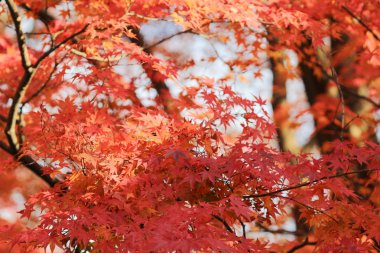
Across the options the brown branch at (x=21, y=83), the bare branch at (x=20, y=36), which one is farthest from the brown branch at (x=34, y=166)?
the bare branch at (x=20, y=36)

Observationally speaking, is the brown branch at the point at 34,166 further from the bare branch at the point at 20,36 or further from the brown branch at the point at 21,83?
the bare branch at the point at 20,36

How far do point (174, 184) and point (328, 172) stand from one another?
3.31 feet

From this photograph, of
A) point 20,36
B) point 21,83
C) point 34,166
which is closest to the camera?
point 20,36

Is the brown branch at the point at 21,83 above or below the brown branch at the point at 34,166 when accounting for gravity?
above

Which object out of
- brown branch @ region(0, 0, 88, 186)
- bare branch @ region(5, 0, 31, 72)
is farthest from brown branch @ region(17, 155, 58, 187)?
bare branch @ region(5, 0, 31, 72)

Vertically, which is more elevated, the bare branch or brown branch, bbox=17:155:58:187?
the bare branch

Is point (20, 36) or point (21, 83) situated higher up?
point (20, 36)

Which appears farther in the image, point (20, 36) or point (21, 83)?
point (21, 83)

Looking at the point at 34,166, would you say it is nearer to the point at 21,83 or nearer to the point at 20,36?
the point at 21,83

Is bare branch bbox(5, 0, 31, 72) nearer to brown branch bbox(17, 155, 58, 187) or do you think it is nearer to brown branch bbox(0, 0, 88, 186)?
brown branch bbox(0, 0, 88, 186)

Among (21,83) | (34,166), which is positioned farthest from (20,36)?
(34,166)

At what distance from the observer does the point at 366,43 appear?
6598 millimetres

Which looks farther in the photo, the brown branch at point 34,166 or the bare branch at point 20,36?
the brown branch at point 34,166

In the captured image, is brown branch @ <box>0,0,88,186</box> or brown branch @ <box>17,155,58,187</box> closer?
brown branch @ <box>0,0,88,186</box>
